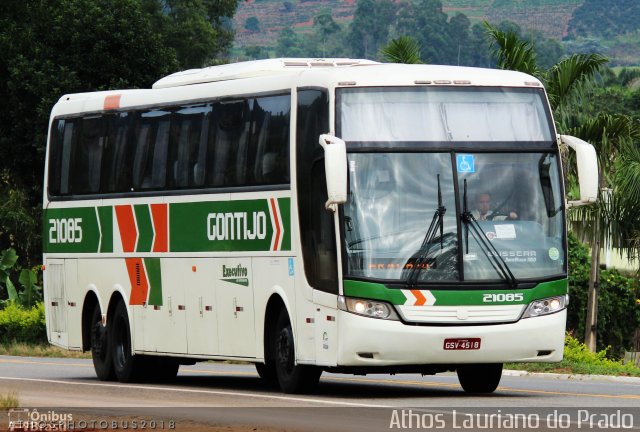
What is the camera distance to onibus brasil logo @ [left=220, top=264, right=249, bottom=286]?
20203mm

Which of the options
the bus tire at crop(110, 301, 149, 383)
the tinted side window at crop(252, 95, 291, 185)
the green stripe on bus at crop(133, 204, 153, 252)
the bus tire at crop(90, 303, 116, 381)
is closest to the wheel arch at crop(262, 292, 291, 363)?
the tinted side window at crop(252, 95, 291, 185)

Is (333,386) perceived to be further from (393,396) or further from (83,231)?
(83,231)

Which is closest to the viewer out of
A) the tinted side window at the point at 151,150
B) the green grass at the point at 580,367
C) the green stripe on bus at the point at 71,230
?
the tinted side window at the point at 151,150

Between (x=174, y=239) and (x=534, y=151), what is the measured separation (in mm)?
5527

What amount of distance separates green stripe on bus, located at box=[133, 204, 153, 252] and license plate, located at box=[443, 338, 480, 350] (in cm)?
608

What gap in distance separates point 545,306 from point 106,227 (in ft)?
25.6

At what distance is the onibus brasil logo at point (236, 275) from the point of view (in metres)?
20.2

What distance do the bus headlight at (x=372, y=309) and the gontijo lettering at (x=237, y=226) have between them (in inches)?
88.7

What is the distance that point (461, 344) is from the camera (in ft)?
58.3

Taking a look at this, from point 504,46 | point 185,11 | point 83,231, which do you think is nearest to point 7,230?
point 185,11

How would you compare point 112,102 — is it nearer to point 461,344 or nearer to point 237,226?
point 237,226

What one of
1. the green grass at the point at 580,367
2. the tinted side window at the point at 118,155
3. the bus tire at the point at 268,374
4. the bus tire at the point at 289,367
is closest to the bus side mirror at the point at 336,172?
the bus tire at the point at 289,367

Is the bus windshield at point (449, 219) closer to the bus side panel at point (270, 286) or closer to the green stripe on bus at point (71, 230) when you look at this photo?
the bus side panel at point (270, 286)

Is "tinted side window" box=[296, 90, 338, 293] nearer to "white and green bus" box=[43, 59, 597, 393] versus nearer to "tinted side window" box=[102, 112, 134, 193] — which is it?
"white and green bus" box=[43, 59, 597, 393]
